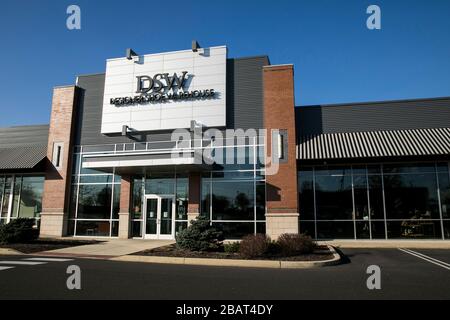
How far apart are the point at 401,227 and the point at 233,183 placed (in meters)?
9.08

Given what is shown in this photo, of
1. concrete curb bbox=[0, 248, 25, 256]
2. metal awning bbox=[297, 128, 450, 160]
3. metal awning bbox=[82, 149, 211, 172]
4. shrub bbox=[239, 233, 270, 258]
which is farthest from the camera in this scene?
metal awning bbox=[82, 149, 211, 172]

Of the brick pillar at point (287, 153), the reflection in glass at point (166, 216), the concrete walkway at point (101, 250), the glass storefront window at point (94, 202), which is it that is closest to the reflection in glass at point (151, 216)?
the reflection in glass at point (166, 216)

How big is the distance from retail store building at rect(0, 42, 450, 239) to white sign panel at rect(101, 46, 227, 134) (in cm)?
7

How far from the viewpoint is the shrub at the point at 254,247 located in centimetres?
1344

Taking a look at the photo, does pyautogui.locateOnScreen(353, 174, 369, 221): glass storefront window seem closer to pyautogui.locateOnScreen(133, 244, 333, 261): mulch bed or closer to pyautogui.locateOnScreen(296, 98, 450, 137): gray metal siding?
pyautogui.locateOnScreen(296, 98, 450, 137): gray metal siding

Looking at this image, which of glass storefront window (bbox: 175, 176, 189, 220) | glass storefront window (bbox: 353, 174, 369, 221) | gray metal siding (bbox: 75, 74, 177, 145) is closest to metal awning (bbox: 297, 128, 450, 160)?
glass storefront window (bbox: 353, 174, 369, 221)

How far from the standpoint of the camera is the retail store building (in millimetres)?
19438

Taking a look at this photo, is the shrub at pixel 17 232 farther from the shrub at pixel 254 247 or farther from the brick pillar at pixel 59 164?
the shrub at pixel 254 247

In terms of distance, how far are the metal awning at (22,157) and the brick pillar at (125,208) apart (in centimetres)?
582

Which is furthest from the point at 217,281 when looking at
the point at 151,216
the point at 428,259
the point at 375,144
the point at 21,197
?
the point at 21,197

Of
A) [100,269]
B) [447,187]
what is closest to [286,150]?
[447,187]

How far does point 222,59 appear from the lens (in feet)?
72.6

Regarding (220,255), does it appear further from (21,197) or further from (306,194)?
(21,197)
